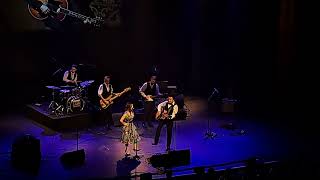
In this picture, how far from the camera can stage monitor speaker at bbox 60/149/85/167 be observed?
11.4 meters

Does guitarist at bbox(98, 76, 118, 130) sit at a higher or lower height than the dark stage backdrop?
lower

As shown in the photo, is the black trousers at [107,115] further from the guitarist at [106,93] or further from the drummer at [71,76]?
the drummer at [71,76]

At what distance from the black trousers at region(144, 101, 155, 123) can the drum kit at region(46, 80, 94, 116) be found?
1.77 meters

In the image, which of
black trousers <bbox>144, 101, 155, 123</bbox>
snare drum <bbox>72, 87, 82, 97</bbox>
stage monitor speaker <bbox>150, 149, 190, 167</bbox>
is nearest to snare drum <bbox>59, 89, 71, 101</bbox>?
snare drum <bbox>72, 87, 82, 97</bbox>

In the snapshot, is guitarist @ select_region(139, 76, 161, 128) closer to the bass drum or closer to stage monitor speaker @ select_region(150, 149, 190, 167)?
the bass drum

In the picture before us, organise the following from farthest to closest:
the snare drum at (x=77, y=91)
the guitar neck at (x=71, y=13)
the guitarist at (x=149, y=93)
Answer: the guitar neck at (x=71, y=13) < the snare drum at (x=77, y=91) < the guitarist at (x=149, y=93)

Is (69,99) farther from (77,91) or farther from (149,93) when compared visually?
(149,93)

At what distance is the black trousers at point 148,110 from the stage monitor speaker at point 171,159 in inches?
147

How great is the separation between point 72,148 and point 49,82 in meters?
4.80

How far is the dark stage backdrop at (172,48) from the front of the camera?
55.7 ft

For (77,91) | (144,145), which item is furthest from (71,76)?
(144,145)

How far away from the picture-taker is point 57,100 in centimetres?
1527

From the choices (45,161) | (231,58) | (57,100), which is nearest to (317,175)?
(45,161)

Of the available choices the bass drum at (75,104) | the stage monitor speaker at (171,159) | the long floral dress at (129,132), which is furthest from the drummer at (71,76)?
the stage monitor speaker at (171,159)
